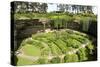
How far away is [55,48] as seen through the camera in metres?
1.61

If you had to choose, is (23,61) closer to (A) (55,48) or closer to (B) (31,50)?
(B) (31,50)

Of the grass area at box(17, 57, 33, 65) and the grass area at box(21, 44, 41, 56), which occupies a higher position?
the grass area at box(21, 44, 41, 56)

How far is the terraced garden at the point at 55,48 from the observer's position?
152cm

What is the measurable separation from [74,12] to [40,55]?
44 cm

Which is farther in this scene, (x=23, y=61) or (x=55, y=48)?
(x=55, y=48)

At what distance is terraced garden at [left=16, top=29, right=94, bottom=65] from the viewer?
1523mm

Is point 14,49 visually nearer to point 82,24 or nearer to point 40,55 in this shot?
point 40,55

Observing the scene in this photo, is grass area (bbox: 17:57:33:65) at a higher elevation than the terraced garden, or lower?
lower

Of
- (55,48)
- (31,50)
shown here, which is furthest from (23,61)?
(55,48)

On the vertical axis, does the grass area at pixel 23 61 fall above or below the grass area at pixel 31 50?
below

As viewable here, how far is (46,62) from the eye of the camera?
1.57m
